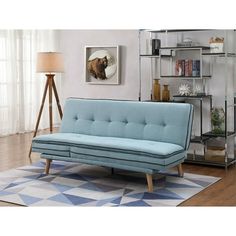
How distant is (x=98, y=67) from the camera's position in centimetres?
652

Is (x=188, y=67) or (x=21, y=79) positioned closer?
(x=188, y=67)

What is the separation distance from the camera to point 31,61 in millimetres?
7707

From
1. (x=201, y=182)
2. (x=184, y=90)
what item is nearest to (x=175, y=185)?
(x=201, y=182)

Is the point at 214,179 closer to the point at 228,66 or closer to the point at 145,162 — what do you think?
the point at 145,162

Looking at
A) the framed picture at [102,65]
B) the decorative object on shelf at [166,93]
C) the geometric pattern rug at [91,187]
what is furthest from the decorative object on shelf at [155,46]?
the geometric pattern rug at [91,187]

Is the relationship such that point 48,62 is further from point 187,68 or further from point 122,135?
point 187,68

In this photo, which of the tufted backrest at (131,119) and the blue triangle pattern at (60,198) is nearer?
the blue triangle pattern at (60,198)

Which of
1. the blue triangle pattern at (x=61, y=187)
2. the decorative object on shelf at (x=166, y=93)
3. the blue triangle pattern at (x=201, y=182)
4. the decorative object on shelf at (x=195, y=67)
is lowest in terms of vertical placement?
the blue triangle pattern at (x=201, y=182)

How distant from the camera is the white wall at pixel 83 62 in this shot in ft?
20.0

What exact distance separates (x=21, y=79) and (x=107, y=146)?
13.3 feet

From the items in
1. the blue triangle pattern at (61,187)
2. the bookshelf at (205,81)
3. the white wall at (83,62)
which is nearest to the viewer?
the blue triangle pattern at (61,187)

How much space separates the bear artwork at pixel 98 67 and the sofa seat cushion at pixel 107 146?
2.05 m

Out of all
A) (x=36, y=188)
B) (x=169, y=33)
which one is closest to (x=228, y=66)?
(x=169, y=33)

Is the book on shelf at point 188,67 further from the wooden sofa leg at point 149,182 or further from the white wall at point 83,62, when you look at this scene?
the wooden sofa leg at point 149,182
